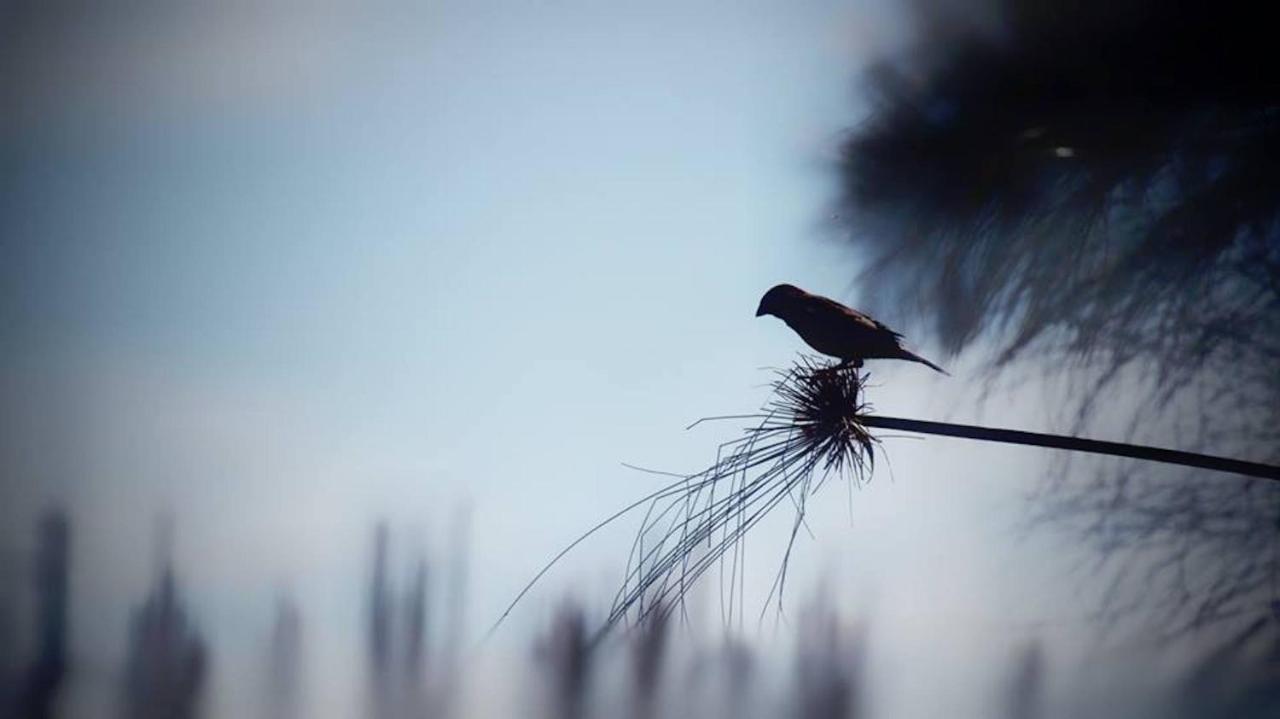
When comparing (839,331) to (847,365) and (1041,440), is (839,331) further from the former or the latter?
(1041,440)

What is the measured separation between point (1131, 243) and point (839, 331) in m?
0.80

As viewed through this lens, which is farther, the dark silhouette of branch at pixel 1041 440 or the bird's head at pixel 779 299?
the bird's head at pixel 779 299

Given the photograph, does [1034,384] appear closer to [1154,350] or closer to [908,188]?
[1154,350]

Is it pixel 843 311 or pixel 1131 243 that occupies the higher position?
pixel 1131 243

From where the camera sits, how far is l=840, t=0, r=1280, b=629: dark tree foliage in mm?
1697

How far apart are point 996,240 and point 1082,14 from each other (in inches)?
14.1

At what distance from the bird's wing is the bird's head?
25 millimetres

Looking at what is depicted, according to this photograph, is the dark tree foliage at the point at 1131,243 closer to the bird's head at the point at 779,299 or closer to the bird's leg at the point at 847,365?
the bird's head at the point at 779,299

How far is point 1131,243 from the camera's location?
69.4 inches

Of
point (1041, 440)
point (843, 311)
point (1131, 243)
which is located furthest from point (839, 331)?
point (1131, 243)

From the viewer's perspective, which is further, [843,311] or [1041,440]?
[843,311]

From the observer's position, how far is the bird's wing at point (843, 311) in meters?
1.20

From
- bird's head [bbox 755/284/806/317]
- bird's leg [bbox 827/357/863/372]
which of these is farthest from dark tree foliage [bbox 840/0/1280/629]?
bird's leg [bbox 827/357/863/372]

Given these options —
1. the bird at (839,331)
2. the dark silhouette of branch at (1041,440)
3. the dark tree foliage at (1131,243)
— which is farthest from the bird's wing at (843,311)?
the dark tree foliage at (1131,243)
